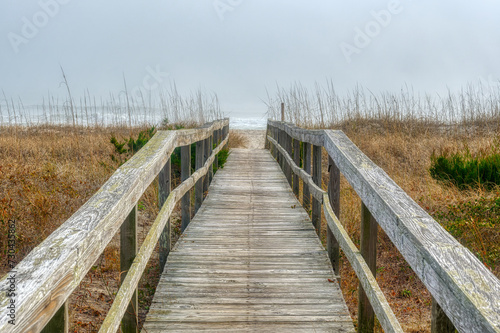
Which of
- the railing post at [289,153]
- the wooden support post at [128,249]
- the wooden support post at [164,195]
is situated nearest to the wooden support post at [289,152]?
the railing post at [289,153]

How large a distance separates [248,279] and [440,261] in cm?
194

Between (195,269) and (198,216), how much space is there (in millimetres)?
1537

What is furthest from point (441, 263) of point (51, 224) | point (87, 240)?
point (51, 224)

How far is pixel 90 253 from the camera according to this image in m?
1.53

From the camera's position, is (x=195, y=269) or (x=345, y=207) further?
(x=345, y=207)

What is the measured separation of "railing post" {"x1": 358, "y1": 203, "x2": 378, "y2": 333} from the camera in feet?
8.05

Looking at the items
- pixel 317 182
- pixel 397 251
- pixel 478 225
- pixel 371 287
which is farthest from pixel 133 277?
pixel 478 225

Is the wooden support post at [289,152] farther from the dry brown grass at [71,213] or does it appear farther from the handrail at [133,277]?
the handrail at [133,277]

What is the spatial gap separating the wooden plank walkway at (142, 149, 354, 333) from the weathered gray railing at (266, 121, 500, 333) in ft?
1.02

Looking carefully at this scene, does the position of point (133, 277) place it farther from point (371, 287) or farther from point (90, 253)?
point (371, 287)

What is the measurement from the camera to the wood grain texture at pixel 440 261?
1154mm

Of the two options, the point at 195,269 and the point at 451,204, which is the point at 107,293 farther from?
the point at 451,204

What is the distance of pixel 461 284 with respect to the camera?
48.8 inches

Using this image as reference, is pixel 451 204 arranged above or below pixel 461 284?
below
